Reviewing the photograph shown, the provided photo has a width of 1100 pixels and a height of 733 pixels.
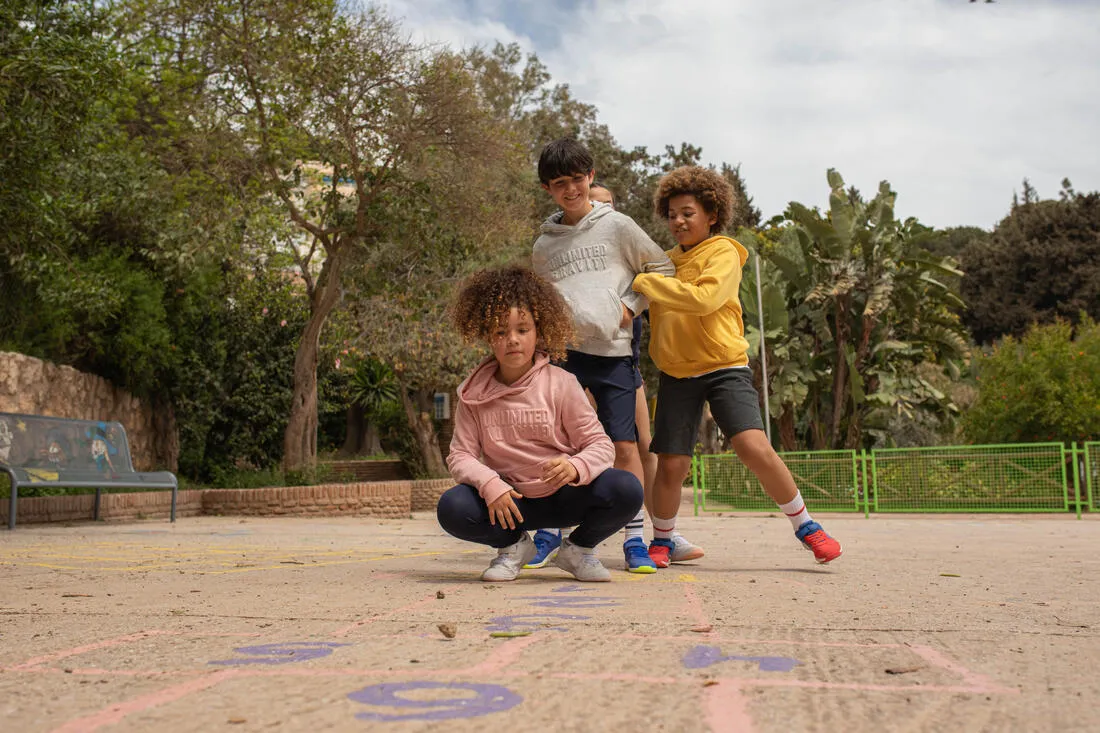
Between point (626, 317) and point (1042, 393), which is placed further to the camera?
point (1042, 393)

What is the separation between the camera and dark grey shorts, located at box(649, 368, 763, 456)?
4.28 meters

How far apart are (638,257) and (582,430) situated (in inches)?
38.9

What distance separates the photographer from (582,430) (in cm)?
370

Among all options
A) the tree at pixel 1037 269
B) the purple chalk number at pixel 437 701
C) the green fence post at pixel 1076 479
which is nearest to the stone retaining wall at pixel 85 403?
the purple chalk number at pixel 437 701

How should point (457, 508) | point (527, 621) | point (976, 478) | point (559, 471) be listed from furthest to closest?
point (976, 478) < point (457, 508) < point (559, 471) < point (527, 621)

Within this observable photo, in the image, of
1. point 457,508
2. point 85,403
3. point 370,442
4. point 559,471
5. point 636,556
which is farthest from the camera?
point 370,442

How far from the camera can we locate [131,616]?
2773 millimetres

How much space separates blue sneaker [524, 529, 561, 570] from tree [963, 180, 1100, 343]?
1416 inches

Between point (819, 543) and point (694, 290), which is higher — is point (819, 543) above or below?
below

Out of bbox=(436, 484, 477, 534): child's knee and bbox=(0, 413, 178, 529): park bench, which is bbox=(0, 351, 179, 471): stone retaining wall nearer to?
bbox=(0, 413, 178, 529): park bench

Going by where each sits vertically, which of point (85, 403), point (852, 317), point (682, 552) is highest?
point (852, 317)

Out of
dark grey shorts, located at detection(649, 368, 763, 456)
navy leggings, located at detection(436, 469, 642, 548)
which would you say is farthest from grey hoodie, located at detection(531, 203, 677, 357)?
navy leggings, located at detection(436, 469, 642, 548)

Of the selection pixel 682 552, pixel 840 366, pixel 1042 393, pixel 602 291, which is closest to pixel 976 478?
pixel 1042 393

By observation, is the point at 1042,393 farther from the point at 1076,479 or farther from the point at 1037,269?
the point at 1037,269
